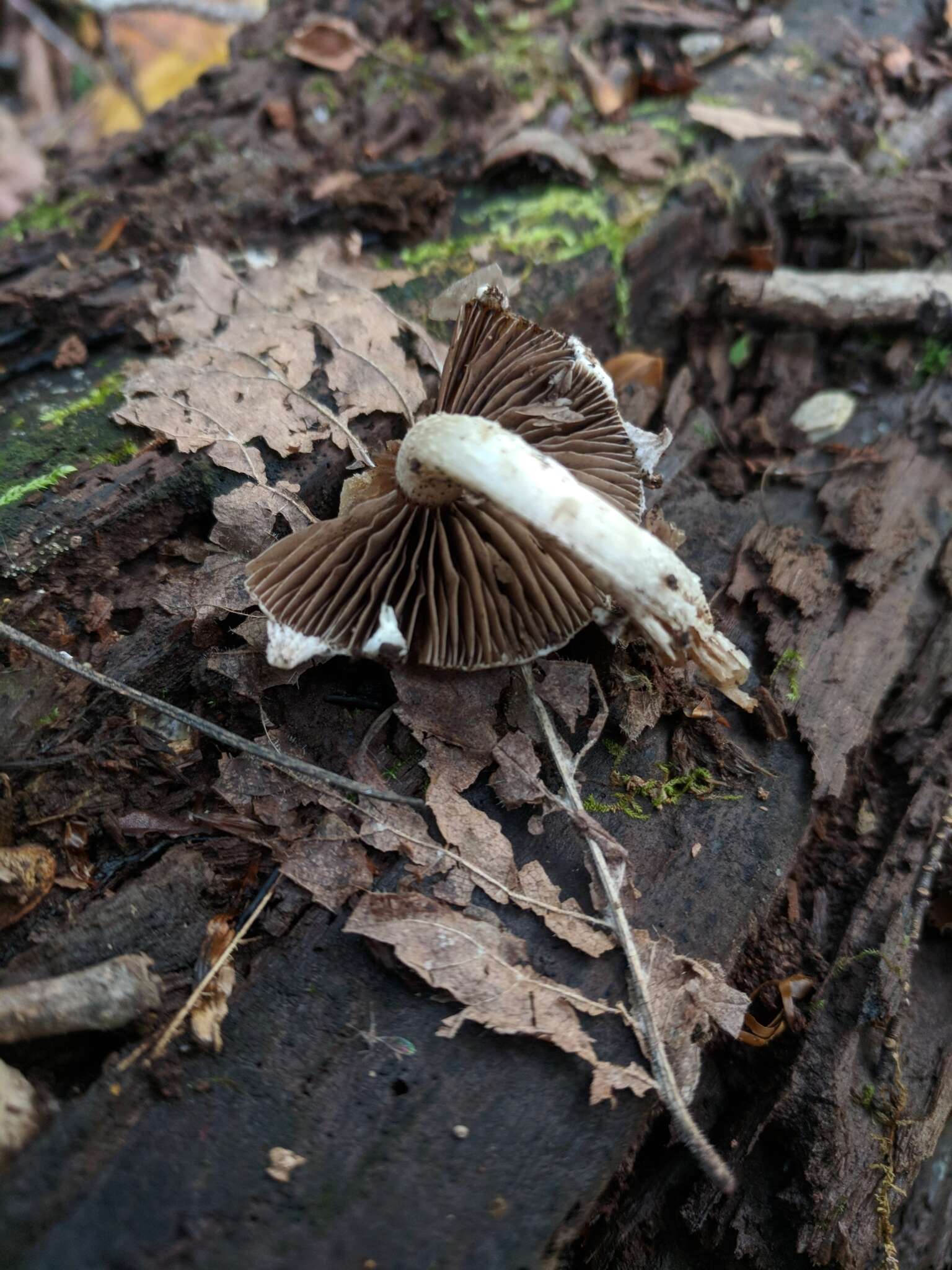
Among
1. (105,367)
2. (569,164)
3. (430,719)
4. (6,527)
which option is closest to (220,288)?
(105,367)

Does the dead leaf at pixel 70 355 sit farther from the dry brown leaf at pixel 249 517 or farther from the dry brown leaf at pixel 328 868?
the dry brown leaf at pixel 328 868

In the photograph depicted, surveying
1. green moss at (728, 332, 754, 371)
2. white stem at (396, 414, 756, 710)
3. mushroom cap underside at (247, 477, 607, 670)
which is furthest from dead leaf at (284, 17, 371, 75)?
mushroom cap underside at (247, 477, 607, 670)

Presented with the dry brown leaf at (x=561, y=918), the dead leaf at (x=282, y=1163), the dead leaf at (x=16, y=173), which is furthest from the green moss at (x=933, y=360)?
the dead leaf at (x=16, y=173)

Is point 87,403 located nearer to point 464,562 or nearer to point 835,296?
point 464,562

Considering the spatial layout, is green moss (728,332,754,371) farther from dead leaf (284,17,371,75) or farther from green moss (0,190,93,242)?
green moss (0,190,93,242)

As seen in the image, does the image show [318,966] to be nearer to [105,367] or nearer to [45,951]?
[45,951]
